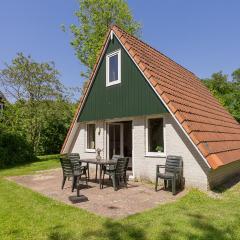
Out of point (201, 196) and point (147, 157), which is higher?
point (147, 157)

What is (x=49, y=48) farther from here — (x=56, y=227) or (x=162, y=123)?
(x=56, y=227)

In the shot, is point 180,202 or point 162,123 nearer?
point 180,202

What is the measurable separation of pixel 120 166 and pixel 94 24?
1968 centimetres

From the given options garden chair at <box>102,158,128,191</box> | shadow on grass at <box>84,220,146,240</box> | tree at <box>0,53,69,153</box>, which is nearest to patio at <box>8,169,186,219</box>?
garden chair at <box>102,158,128,191</box>

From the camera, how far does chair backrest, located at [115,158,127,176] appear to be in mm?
10142

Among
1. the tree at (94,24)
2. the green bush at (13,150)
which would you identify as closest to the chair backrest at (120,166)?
the green bush at (13,150)

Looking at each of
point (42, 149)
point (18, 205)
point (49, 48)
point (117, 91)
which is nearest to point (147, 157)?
point (117, 91)

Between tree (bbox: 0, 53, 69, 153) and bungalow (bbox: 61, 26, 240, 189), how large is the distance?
32.1 ft

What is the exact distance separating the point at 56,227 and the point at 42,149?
23556 mm

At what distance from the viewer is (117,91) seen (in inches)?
502

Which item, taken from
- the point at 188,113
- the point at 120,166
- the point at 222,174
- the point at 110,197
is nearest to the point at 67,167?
the point at 120,166

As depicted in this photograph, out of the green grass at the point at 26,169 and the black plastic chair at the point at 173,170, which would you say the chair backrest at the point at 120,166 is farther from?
the green grass at the point at 26,169

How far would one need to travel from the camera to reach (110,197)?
8.86m

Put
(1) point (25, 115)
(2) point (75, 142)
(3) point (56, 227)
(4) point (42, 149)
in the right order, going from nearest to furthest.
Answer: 1. (3) point (56, 227)
2. (2) point (75, 142)
3. (1) point (25, 115)
4. (4) point (42, 149)
